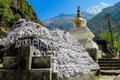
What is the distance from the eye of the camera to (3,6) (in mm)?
43219

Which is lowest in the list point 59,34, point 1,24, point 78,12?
point 59,34

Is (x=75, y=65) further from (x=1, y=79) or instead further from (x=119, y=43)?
(x=119, y=43)

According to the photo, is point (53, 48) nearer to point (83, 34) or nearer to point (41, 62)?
point (41, 62)

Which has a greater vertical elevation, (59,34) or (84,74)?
(59,34)

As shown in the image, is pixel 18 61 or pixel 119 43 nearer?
pixel 18 61

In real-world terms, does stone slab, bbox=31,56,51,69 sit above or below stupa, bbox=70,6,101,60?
below

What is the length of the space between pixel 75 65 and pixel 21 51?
2.49 meters

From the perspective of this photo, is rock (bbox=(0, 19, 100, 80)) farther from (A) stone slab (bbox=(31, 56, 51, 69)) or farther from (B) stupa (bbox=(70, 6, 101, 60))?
(B) stupa (bbox=(70, 6, 101, 60))

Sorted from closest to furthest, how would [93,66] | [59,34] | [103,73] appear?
1. [59,34]
2. [93,66]
3. [103,73]

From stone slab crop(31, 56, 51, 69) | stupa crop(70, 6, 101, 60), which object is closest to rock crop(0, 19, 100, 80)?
stone slab crop(31, 56, 51, 69)

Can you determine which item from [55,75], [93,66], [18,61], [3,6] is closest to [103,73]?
[93,66]

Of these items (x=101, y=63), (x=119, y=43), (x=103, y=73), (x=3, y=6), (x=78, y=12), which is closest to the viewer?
(x=103, y=73)

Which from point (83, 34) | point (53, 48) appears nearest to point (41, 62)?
point (53, 48)

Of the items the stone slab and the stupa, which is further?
the stupa
